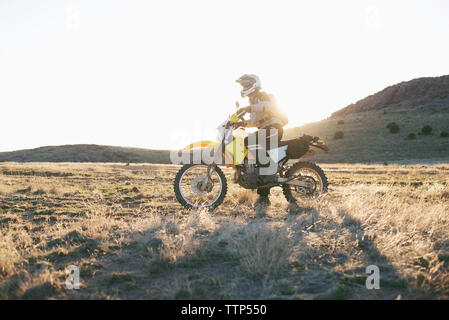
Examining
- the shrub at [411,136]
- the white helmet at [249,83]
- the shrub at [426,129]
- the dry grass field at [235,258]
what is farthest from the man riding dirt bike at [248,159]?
the shrub at [426,129]

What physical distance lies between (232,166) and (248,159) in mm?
416

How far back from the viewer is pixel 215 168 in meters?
6.73

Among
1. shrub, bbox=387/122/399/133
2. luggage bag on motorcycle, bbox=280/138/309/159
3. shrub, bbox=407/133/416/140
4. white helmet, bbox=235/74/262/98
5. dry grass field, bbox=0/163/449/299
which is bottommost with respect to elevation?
dry grass field, bbox=0/163/449/299

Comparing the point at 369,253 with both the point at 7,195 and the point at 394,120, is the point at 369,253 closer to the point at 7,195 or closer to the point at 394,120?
the point at 7,195

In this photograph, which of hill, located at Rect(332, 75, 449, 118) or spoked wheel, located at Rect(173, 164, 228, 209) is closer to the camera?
spoked wheel, located at Rect(173, 164, 228, 209)

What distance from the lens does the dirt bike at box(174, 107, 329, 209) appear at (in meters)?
6.64

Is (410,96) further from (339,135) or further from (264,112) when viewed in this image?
(264,112)

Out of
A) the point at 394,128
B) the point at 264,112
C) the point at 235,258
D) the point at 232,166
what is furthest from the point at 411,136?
the point at 235,258

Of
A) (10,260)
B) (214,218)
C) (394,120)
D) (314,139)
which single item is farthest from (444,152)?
(10,260)

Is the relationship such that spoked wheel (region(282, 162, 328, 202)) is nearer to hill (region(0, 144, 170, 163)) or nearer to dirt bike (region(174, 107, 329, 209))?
dirt bike (region(174, 107, 329, 209))

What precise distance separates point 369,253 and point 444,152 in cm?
5075

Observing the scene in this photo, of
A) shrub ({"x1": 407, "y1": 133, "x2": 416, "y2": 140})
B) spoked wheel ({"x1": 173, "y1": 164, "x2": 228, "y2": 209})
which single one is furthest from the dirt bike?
shrub ({"x1": 407, "y1": 133, "x2": 416, "y2": 140})

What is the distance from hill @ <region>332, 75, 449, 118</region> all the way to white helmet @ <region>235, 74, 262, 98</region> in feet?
302

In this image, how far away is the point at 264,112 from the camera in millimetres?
6805
